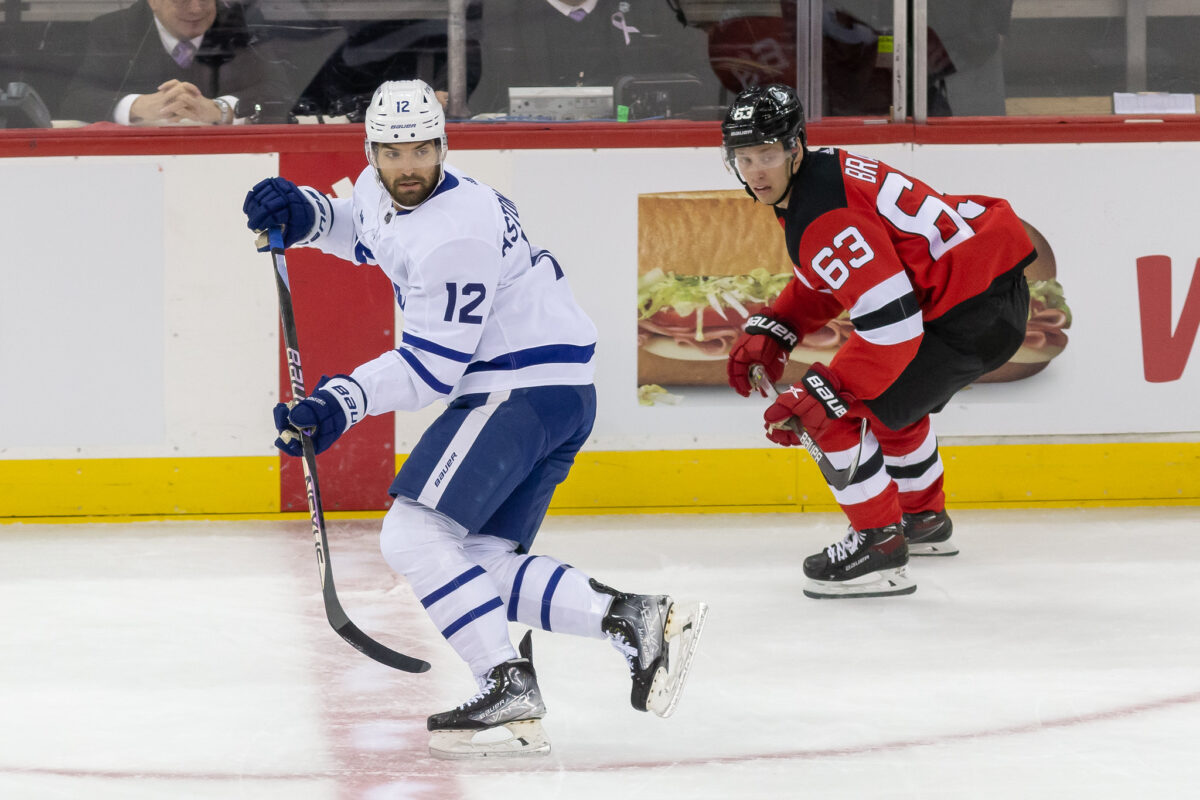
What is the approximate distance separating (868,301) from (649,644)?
1.16 meters

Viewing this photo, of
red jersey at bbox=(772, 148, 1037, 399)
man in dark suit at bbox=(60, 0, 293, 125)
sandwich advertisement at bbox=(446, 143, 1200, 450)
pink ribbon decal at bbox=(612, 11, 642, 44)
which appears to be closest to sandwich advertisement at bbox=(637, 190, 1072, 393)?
sandwich advertisement at bbox=(446, 143, 1200, 450)

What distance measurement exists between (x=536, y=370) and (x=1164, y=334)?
266cm

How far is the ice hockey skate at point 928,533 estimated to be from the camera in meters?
3.92

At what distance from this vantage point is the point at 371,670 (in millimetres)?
2953

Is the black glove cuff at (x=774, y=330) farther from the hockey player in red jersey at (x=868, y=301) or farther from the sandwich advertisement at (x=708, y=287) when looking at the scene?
the sandwich advertisement at (x=708, y=287)

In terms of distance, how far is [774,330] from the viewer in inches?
143

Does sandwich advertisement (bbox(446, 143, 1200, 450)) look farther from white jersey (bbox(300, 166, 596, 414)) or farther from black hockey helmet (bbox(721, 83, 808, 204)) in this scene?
white jersey (bbox(300, 166, 596, 414))

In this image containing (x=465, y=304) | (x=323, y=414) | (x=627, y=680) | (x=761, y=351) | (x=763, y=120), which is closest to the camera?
(x=323, y=414)

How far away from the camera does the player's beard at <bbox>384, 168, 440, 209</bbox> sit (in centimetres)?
246

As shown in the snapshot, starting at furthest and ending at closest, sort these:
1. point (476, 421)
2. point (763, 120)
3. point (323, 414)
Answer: point (763, 120), point (476, 421), point (323, 414)

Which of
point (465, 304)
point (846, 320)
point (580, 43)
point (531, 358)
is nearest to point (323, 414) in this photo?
point (465, 304)

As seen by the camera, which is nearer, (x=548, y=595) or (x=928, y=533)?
(x=548, y=595)

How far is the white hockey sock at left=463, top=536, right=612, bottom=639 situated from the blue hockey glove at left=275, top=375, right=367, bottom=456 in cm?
35

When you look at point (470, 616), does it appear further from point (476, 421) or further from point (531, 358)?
point (531, 358)
